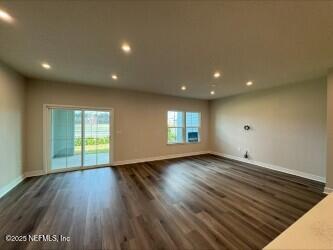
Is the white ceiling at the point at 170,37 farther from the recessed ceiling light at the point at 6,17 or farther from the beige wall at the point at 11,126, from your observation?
the beige wall at the point at 11,126

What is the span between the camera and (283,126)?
15.0ft

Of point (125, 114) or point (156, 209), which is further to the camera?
point (125, 114)

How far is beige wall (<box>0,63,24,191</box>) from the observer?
9.82ft

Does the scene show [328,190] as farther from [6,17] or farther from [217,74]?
[6,17]

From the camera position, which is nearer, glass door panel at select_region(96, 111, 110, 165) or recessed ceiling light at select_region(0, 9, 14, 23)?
recessed ceiling light at select_region(0, 9, 14, 23)

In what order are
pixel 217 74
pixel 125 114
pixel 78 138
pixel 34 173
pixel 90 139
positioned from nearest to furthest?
pixel 217 74
pixel 34 173
pixel 78 138
pixel 90 139
pixel 125 114

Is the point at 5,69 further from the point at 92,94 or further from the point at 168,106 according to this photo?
the point at 168,106

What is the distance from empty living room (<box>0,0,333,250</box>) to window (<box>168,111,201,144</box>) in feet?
1.21

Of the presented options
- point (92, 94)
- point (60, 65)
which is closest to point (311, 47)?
point (60, 65)

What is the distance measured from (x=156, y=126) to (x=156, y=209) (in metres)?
3.70

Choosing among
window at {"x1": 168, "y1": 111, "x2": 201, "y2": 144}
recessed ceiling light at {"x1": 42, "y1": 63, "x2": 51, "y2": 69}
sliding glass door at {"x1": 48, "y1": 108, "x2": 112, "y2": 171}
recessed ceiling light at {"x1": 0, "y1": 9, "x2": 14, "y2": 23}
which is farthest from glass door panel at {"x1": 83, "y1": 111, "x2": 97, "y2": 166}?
recessed ceiling light at {"x1": 0, "y1": 9, "x2": 14, "y2": 23}

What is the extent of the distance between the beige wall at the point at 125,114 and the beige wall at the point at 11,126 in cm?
32

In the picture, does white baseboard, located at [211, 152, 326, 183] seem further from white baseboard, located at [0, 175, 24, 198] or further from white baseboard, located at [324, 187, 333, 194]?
white baseboard, located at [0, 175, 24, 198]

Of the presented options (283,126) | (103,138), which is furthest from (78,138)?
(283,126)
